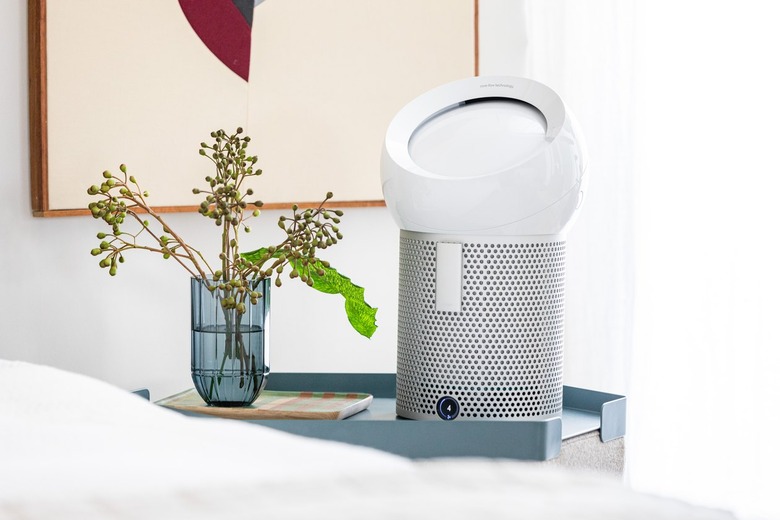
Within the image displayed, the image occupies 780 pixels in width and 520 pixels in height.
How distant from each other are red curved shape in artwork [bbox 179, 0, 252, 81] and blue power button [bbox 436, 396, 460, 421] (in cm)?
61

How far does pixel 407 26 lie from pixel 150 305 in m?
0.61

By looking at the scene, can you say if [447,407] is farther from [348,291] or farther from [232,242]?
[232,242]

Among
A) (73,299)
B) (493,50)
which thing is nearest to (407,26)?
(493,50)

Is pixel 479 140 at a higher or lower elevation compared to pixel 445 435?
higher

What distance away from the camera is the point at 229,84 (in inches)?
55.1

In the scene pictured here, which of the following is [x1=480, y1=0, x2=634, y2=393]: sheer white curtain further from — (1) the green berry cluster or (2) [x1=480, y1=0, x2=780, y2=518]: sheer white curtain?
(1) the green berry cluster

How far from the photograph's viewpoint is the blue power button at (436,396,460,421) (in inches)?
42.2

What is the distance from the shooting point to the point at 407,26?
61.8 inches

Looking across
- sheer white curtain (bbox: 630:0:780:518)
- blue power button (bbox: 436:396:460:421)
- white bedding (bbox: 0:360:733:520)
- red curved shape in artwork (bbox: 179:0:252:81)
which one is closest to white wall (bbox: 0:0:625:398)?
sheer white curtain (bbox: 630:0:780:518)

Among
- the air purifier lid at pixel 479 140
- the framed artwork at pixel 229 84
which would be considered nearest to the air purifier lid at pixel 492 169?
the air purifier lid at pixel 479 140

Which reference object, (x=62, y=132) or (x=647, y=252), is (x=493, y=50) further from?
(x=62, y=132)

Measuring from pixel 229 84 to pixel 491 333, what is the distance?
1.94 ft

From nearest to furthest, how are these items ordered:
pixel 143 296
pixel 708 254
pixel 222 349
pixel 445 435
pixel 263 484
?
pixel 263 484 < pixel 445 435 < pixel 222 349 < pixel 143 296 < pixel 708 254

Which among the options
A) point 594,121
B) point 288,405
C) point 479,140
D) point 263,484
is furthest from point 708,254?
point 263,484
